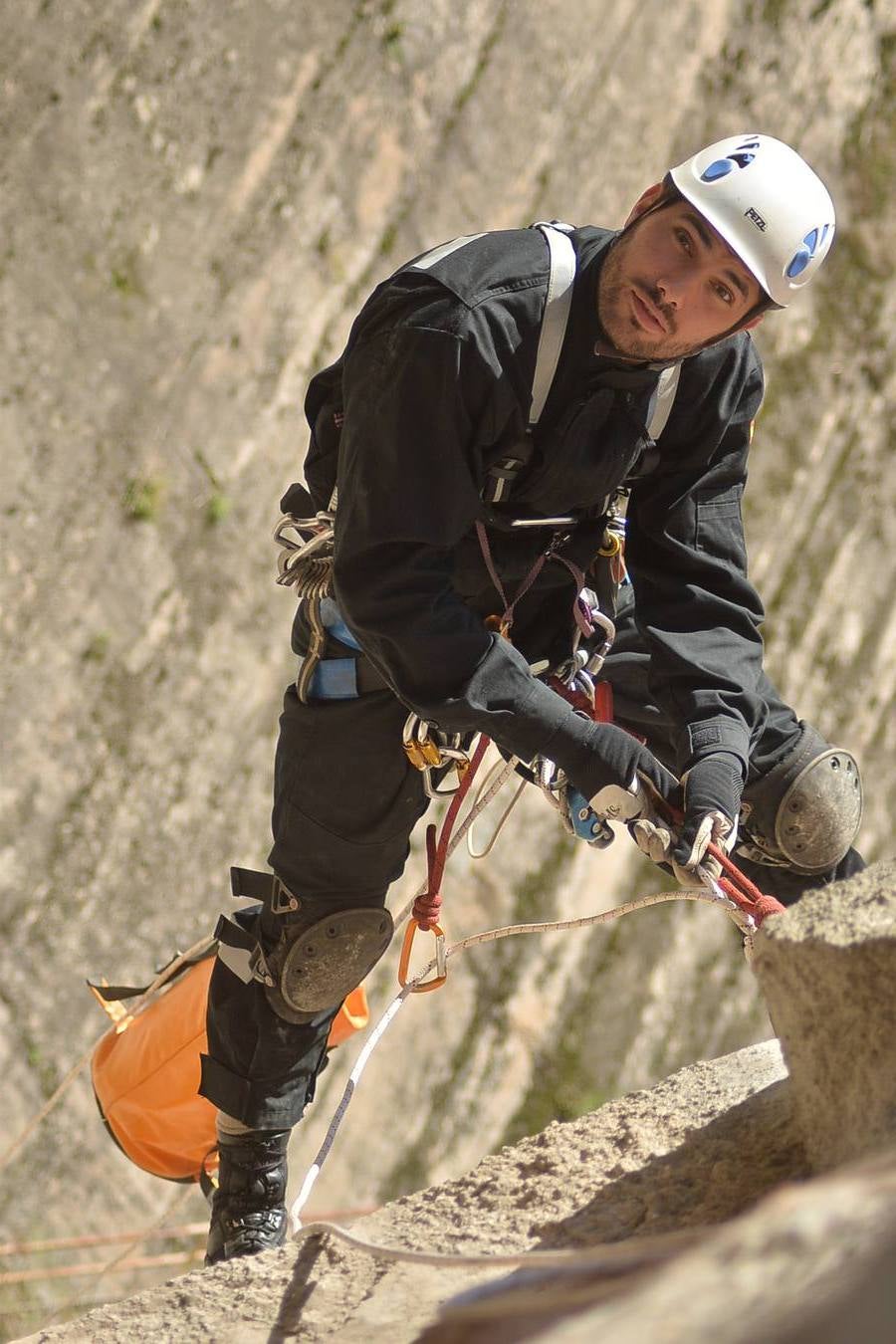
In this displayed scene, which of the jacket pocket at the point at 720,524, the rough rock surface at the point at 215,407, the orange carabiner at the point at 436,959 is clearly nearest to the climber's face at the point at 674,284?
the jacket pocket at the point at 720,524

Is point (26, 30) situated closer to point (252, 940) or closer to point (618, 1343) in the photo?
point (252, 940)

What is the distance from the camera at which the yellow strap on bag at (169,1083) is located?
2.74 m

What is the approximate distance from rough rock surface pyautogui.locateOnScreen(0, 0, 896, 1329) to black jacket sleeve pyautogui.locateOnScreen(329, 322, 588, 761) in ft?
6.82

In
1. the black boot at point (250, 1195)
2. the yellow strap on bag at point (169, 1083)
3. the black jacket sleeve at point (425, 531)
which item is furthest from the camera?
the yellow strap on bag at point (169, 1083)

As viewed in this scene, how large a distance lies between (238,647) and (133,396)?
85 cm

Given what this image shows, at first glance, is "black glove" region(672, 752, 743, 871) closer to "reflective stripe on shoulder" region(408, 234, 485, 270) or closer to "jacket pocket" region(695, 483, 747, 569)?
"jacket pocket" region(695, 483, 747, 569)

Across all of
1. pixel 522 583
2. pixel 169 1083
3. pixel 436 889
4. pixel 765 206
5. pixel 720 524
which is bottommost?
pixel 169 1083

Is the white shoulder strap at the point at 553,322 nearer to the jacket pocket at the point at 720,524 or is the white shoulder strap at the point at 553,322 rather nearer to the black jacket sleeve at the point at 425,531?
the black jacket sleeve at the point at 425,531

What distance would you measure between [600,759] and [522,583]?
1.43ft

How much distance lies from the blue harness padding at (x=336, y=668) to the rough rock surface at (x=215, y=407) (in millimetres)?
1729

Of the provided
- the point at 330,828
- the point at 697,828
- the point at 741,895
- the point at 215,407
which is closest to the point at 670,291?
the point at 697,828

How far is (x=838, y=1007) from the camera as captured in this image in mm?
1446

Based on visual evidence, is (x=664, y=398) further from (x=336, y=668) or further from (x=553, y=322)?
(x=336, y=668)

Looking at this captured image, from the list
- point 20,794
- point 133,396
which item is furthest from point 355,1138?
point 133,396
